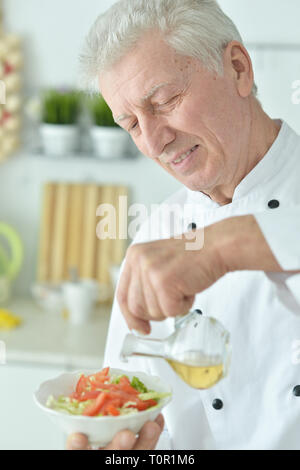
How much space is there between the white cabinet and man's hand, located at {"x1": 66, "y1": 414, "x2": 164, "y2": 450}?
3.43 feet

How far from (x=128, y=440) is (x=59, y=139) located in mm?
1485

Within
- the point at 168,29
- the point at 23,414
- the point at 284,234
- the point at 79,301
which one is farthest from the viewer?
the point at 79,301

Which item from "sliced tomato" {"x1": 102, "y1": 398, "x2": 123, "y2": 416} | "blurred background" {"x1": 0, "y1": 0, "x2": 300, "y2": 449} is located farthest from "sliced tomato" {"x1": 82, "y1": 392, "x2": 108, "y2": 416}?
"blurred background" {"x1": 0, "y1": 0, "x2": 300, "y2": 449}

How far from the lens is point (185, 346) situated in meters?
0.73

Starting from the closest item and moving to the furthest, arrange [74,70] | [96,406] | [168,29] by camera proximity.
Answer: [96,406], [168,29], [74,70]

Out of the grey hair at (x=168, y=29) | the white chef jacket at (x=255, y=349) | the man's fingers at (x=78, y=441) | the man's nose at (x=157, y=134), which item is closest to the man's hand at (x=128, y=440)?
the man's fingers at (x=78, y=441)

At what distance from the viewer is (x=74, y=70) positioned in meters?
2.19

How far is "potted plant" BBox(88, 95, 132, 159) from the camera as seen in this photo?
2.09m

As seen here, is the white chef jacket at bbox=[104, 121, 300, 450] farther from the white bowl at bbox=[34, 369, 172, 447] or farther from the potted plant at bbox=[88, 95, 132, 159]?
the potted plant at bbox=[88, 95, 132, 159]

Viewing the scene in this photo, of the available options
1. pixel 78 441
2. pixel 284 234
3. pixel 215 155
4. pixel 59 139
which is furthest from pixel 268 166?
pixel 59 139

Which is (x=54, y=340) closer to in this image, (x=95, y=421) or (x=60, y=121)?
(x=60, y=121)

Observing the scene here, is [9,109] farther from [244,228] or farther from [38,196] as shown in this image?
[244,228]

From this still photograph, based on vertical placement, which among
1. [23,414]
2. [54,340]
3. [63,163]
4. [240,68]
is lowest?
[23,414]
